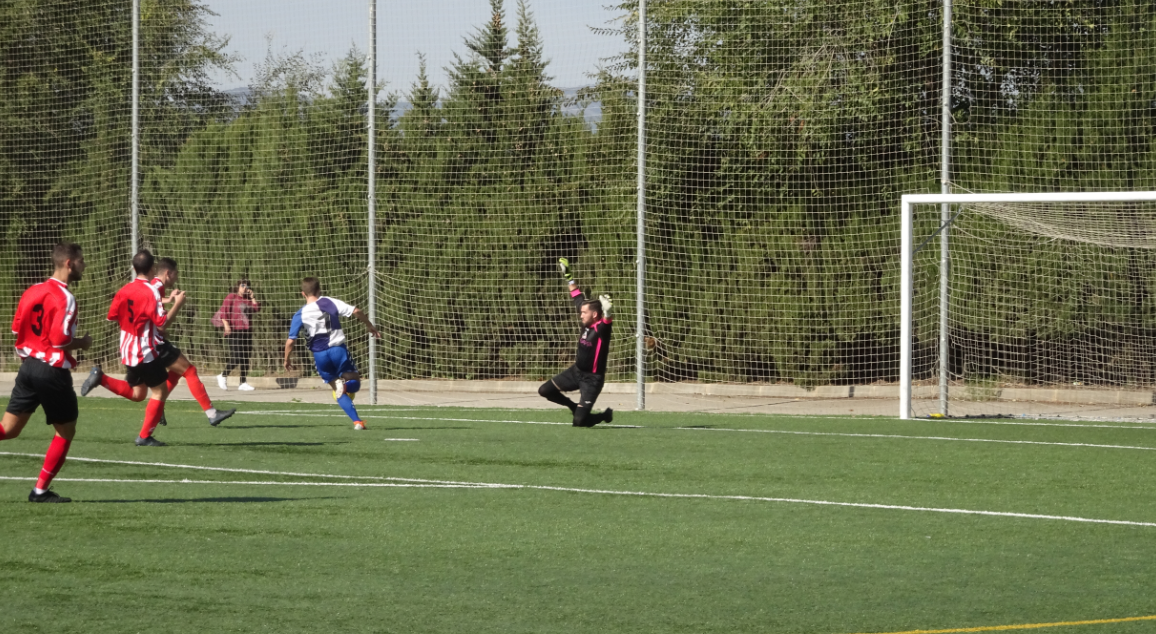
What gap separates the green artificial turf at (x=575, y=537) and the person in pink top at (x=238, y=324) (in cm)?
916

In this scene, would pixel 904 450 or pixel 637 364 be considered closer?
pixel 904 450

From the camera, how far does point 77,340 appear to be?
924 cm

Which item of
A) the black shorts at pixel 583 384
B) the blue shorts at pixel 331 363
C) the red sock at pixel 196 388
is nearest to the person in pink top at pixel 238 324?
the blue shorts at pixel 331 363

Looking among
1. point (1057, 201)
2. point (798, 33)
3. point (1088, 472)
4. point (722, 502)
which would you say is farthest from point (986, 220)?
point (722, 502)

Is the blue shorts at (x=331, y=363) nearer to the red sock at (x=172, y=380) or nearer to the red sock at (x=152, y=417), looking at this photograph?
the red sock at (x=172, y=380)

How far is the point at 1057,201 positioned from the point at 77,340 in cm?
1169

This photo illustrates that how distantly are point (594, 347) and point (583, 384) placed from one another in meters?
0.45

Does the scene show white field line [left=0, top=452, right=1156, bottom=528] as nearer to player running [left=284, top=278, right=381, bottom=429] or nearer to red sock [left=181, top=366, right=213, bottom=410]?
red sock [left=181, top=366, right=213, bottom=410]

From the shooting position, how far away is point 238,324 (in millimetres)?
23344

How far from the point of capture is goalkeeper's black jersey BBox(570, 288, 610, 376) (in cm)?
1595

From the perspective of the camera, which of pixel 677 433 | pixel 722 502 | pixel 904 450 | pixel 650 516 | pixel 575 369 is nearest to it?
pixel 650 516

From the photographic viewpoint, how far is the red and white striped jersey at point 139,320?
44.2ft

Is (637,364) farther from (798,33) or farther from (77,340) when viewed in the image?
(77,340)

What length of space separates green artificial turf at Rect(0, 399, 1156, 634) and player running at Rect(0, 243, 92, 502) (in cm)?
58
